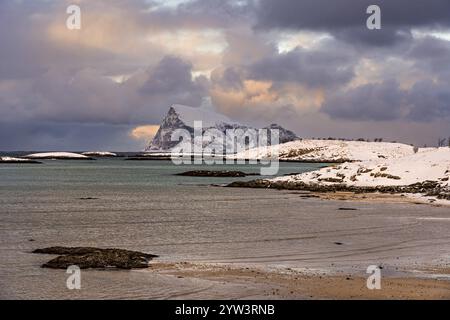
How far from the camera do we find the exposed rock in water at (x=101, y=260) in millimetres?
22547

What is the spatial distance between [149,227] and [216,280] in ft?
58.6

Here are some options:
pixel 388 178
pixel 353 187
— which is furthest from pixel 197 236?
pixel 388 178

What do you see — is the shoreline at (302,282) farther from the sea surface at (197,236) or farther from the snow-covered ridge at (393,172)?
the snow-covered ridge at (393,172)

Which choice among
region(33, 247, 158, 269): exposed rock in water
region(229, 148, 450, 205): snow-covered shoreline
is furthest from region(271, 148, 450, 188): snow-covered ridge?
region(33, 247, 158, 269): exposed rock in water

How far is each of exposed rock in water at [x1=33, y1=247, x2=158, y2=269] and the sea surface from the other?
80 centimetres

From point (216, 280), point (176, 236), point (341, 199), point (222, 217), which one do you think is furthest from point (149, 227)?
point (341, 199)

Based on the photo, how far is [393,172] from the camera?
73.8m

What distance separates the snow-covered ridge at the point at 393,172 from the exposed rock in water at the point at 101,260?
1902 inches

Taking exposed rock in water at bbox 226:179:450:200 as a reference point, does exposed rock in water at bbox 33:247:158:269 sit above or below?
below

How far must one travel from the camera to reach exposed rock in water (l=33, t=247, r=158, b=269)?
2255 centimetres

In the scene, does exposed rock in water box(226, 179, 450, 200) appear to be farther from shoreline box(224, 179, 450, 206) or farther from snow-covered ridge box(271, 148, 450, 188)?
snow-covered ridge box(271, 148, 450, 188)

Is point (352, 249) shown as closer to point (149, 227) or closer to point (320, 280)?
point (320, 280)

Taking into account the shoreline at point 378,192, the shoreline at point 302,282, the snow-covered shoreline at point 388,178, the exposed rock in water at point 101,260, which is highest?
the snow-covered shoreline at point 388,178

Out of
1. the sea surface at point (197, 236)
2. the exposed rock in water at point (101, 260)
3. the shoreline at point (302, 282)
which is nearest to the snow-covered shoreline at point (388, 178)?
the sea surface at point (197, 236)
